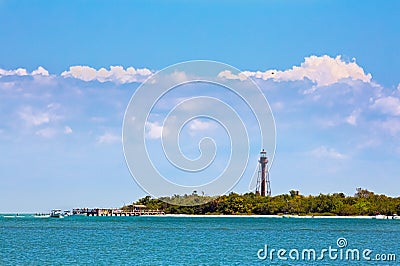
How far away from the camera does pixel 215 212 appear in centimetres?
19762

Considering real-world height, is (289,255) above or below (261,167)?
below

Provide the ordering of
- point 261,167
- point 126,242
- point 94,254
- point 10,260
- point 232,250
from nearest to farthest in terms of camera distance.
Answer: point 10,260, point 94,254, point 232,250, point 126,242, point 261,167

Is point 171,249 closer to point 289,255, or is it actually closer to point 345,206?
point 289,255

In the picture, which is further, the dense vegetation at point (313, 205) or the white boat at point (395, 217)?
the dense vegetation at point (313, 205)

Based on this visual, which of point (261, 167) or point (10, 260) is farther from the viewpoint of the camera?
point (261, 167)

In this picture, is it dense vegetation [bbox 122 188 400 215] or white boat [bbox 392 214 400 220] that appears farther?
dense vegetation [bbox 122 188 400 215]

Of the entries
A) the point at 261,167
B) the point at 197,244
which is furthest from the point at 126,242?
the point at 261,167

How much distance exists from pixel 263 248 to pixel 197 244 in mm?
7863

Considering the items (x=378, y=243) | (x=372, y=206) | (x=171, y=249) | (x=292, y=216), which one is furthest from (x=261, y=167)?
(x=171, y=249)

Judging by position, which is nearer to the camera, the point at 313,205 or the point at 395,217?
the point at 395,217

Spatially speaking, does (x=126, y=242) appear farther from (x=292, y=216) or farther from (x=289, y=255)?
(x=292, y=216)

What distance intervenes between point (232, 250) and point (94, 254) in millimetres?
11725

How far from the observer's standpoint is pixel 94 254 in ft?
203

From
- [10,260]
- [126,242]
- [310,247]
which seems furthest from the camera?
[126,242]
